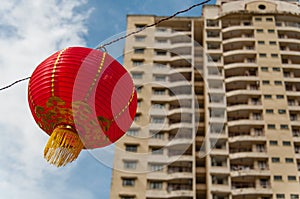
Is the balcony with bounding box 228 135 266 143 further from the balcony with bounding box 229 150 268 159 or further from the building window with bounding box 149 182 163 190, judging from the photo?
the building window with bounding box 149 182 163 190

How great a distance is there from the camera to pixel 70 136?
4.00m

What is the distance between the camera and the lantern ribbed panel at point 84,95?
12.8ft

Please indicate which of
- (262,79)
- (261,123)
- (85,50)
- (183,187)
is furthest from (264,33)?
(85,50)

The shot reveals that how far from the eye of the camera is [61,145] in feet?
13.1

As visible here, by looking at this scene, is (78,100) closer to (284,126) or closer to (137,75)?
(284,126)

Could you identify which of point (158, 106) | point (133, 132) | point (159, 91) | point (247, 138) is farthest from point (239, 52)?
point (133, 132)

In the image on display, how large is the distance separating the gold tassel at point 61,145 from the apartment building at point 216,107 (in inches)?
807

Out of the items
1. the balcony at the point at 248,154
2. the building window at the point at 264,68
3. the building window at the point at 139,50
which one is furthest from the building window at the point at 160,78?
the balcony at the point at 248,154

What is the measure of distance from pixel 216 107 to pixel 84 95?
2442 cm

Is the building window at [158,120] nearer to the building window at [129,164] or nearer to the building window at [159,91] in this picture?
the building window at [159,91]

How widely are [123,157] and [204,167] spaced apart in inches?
209

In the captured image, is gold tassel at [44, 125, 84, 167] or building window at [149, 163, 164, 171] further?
building window at [149, 163, 164, 171]

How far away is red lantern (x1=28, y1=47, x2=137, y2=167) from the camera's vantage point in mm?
3895

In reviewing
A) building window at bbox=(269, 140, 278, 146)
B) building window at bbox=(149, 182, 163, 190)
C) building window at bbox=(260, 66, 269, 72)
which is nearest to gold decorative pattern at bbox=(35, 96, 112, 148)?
building window at bbox=(149, 182, 163, 190)
